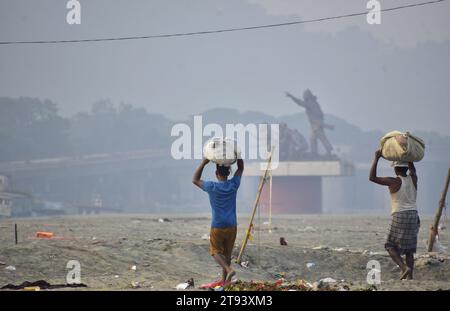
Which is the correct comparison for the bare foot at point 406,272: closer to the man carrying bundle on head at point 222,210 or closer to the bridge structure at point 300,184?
the man carrying bundle on head at point 222,210

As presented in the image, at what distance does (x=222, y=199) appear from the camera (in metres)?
11.1

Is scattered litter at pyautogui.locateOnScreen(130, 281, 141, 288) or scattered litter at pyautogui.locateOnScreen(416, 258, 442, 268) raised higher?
scattered litter at pyautogui.locateOnScreen(416, 258, 442, 268)

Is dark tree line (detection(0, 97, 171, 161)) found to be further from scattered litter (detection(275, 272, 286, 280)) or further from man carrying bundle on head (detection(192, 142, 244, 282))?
man carrying bundle on head (detection(192, 142, 244, 282))

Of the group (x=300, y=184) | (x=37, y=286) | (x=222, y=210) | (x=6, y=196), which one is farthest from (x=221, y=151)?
(x=300, y=184)

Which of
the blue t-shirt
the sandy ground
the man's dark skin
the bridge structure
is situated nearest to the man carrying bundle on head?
the blue t-shirt

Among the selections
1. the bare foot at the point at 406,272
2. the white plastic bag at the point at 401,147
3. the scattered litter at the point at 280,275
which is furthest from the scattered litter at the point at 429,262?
the white plastic bag at the point at 401,147

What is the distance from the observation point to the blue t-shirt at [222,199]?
11047 millimetres

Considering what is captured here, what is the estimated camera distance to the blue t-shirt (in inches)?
435

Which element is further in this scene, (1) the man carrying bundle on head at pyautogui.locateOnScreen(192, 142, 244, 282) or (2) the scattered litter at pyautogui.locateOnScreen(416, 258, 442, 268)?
(2) the scattered litter at pyautogui.locateOnScreen(416, 258, 442, 268)

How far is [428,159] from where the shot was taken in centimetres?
11575

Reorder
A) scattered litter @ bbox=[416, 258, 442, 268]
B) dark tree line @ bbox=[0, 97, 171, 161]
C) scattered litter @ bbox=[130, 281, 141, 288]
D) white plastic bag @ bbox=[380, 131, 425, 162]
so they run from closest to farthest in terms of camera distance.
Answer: scattered litter @ bbox=[130, 281, 141, 288]
white plastic bag @ bbox=[380, 131, 425, 162]
scattered litter @ bbox=[416, 258, 442, 268]
dark tree line @ bbox=[0, 97, 171, 161]
